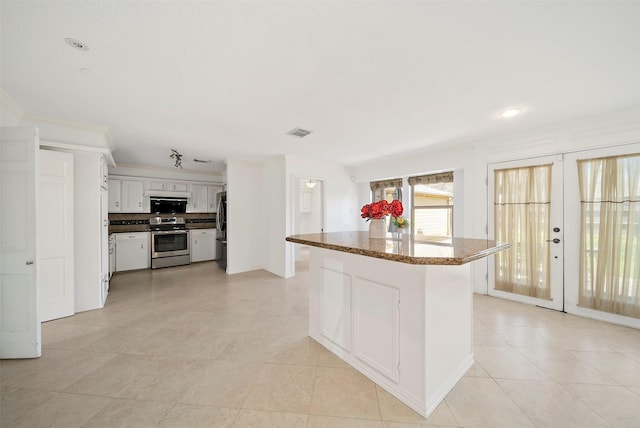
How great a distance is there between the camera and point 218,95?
2287 millimetres

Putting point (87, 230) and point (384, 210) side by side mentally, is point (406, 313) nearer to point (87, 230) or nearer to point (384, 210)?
point (384, 210)

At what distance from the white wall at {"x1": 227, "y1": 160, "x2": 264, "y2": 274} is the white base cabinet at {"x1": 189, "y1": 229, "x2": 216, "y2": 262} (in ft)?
5.46

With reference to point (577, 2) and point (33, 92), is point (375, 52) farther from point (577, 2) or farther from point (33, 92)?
point (33, 92)

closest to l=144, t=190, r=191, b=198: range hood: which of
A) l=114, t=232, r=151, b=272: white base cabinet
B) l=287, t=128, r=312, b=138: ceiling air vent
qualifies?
l=114, t=232, r=151, b=272: white base cabinet

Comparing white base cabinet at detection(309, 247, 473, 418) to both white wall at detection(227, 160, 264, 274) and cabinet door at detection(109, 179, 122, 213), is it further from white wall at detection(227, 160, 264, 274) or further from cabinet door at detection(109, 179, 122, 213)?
cabinet door at detection(109, 179, 122, 213)

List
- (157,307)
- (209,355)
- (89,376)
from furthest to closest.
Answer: (157,307) → (209,355) → (89,376)

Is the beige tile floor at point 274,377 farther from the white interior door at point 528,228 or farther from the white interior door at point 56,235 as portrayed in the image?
the white interior door at point 528,228

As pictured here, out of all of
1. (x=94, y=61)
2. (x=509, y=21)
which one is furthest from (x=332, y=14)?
(x=94, y=61)

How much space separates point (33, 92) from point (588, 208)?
20.4 feet

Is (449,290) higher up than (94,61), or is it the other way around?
(94,61)

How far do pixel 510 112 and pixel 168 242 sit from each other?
6.79 meters

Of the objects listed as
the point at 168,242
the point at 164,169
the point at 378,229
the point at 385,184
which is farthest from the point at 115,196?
the point at 385,184

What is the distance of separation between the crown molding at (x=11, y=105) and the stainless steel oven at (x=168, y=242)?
3275mm

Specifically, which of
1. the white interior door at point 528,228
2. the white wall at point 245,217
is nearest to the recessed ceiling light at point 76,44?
the white wall at point 245,217
